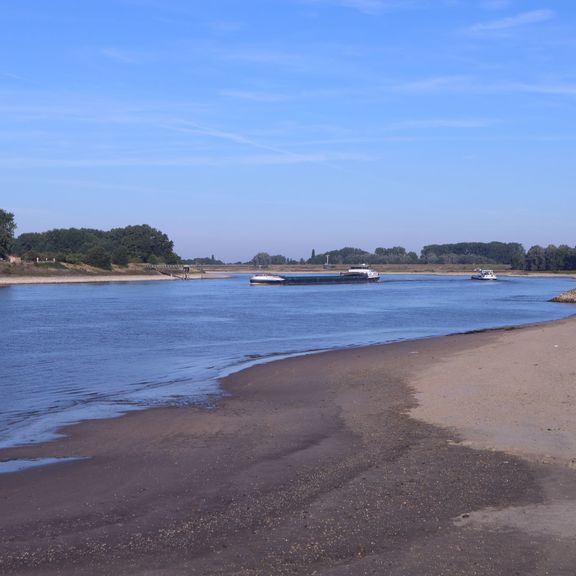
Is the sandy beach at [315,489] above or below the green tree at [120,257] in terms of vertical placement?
below

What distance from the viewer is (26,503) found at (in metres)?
9.91

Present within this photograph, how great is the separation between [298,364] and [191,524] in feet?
54.3

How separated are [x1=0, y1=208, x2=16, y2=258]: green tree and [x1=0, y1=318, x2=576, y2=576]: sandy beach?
13308 centimetres

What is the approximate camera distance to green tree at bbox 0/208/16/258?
141 metres

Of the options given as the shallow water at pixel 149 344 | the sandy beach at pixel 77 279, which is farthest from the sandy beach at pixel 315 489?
the sandy beach at pixel 77 279

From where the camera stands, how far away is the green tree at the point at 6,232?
141 metres

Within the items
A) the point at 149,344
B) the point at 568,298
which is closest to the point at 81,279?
the point at 568,298

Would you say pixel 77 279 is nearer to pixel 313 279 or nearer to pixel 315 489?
pixel 313 279

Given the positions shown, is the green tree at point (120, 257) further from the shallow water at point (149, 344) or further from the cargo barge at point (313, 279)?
the shallow water at point (149, 344)

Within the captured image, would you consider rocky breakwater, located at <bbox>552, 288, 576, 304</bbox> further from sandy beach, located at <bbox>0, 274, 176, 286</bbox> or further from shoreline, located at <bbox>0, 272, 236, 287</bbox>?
sandy beach, located at <bbox>0, 274, 176, 286</bbox>

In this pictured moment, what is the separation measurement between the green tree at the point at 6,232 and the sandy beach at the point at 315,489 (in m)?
133

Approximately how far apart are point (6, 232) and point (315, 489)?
14209 cm

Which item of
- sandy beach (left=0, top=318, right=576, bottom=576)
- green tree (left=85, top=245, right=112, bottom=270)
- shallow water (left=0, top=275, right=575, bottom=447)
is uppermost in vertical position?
green tree (left=85, top=245, right=112, bottom=270)

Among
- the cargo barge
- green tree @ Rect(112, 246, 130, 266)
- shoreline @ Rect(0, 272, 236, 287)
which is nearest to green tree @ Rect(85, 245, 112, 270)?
shoreline @ Rect(0, 272, 236, 287)
